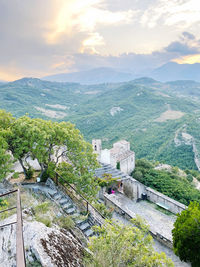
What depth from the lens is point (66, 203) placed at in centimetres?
855

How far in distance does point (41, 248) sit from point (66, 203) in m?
4.34

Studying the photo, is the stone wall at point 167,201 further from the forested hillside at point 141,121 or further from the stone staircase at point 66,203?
the forested hillside at point 141,121

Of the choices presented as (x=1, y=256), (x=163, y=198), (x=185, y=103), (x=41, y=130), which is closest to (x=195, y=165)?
(x=163, y=198)

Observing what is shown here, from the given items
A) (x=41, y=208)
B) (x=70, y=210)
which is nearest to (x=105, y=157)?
(x=70, y=210)

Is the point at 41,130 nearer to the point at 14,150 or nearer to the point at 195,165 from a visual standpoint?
the point at 14,150

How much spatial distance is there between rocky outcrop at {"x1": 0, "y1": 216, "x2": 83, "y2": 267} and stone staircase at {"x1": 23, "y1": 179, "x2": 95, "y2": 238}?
212 cm

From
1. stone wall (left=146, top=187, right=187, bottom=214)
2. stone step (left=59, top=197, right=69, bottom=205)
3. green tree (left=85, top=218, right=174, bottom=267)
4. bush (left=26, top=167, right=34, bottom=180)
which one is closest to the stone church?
stone wall (left=146, top=187, right=187, bottom=214)

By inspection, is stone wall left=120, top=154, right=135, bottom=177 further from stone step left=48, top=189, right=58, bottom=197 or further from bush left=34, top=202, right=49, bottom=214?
bush left=34, top=202, right=49, bottom=214

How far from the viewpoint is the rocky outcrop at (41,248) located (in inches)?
156

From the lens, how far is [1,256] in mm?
3980

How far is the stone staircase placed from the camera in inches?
292

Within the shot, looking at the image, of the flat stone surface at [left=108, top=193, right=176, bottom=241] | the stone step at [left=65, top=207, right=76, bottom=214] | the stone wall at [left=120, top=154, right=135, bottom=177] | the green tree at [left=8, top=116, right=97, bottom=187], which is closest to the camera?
the stone step at [left=65, top=207, right=76, bottom=214]

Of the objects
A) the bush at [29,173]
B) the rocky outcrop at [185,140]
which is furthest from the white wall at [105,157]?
the rocky outcrop at [185,140]

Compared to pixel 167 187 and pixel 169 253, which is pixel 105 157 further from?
pixel 169 253
